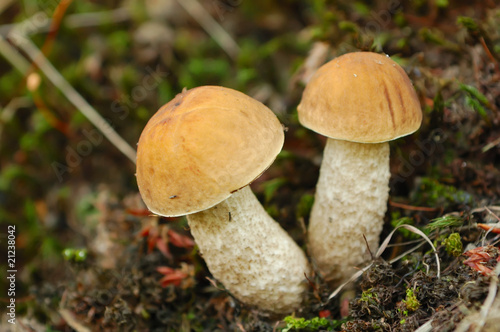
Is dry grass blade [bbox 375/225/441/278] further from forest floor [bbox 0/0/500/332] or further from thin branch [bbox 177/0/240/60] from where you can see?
thin branch [bbox 177/0/240/60]

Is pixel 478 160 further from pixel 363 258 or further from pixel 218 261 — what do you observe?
pixel 218 261

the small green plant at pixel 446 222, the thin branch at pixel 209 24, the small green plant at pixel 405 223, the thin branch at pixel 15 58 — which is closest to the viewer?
the small green plant at pixel 446 222

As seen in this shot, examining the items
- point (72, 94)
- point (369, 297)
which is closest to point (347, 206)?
point (369, 297)

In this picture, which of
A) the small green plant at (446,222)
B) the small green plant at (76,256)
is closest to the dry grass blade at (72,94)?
the small green plant at (76,256)

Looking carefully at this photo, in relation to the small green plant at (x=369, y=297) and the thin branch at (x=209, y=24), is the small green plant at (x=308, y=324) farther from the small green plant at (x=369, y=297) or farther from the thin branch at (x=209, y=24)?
the thin branch at (x=209, y=24)

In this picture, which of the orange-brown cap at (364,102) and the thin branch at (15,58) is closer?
the orange-brown cap at (364,102)

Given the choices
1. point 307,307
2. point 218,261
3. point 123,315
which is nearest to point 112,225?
point 123,315

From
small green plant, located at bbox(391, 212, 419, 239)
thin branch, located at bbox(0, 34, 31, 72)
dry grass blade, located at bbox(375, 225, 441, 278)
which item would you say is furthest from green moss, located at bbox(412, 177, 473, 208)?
thin branch, located at bbox(0, 34, 31, 72)
